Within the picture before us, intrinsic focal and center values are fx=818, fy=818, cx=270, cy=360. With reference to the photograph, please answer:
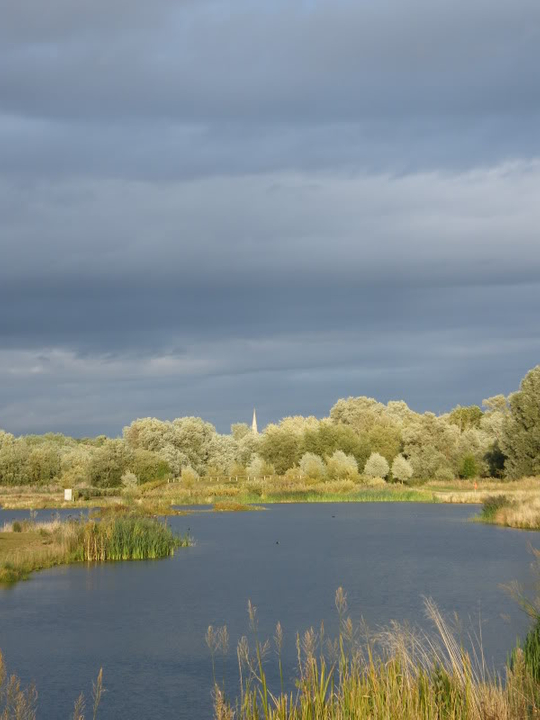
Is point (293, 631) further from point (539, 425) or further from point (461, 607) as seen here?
point (539, 425)

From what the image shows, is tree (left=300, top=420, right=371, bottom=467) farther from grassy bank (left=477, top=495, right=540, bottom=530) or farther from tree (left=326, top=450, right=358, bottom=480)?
grassy bank (left=477, top=495, right=540, bottom=530)

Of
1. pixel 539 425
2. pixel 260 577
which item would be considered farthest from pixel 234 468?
pixel 260 577

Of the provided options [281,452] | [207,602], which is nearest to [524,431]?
[281,452]

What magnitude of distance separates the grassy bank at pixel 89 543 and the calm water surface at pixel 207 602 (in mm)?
756

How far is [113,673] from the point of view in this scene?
14.0m

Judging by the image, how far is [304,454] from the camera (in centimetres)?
8138

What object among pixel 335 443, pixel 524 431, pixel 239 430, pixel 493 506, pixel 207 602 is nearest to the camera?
pixel 207 602

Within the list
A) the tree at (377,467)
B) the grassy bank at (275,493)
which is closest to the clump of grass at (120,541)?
the grassy bank at (275,493)

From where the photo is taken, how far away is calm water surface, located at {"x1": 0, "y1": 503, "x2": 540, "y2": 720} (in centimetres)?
1359

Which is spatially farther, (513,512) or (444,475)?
(444,475)

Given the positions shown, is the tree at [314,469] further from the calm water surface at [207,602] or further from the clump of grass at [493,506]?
the calm water surface at [207,602]

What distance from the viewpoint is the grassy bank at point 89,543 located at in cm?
2638

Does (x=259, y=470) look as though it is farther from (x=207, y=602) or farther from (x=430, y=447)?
(x=207, y=602)

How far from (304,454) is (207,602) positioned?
6111cm
